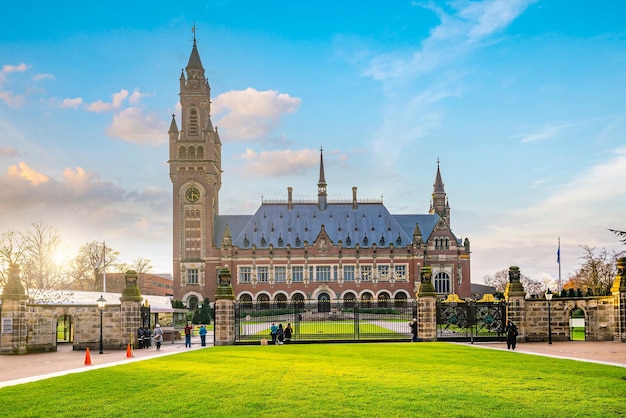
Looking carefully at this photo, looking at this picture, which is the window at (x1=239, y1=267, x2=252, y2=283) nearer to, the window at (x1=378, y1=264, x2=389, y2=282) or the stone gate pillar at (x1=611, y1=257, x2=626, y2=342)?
the window at (x1=378, y1=264, x2=389, y2=282)

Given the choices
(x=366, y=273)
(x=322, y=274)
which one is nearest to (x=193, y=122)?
(x=322, y=274)

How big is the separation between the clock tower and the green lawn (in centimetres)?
6299

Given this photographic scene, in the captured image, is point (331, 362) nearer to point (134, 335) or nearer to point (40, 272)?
point (134, 335)

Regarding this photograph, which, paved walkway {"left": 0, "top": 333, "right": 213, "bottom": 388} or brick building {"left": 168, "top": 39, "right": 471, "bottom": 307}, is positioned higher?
brick building {"left": 168, "top": 39, "right": 471, "bottom": 307}

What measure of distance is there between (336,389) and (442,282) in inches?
2898

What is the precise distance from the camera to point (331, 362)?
23.7 m

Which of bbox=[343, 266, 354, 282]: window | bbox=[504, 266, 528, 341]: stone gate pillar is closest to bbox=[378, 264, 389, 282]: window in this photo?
bbox=[343, 266, 354, 282]: window

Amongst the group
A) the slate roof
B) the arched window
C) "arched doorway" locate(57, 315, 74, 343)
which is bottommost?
"arched doorway" locate(57, 315, 74, 343)

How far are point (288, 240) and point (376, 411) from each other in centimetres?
7597

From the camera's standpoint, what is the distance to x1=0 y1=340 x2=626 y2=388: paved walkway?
22422 millimetres

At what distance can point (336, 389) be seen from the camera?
16344mm

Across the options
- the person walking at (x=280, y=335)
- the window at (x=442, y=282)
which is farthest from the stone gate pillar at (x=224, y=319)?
the window at (x=442, y=282)

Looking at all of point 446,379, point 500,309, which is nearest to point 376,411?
point 446,379

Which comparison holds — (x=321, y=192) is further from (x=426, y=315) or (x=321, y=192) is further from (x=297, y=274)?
(x=426, y=315)
